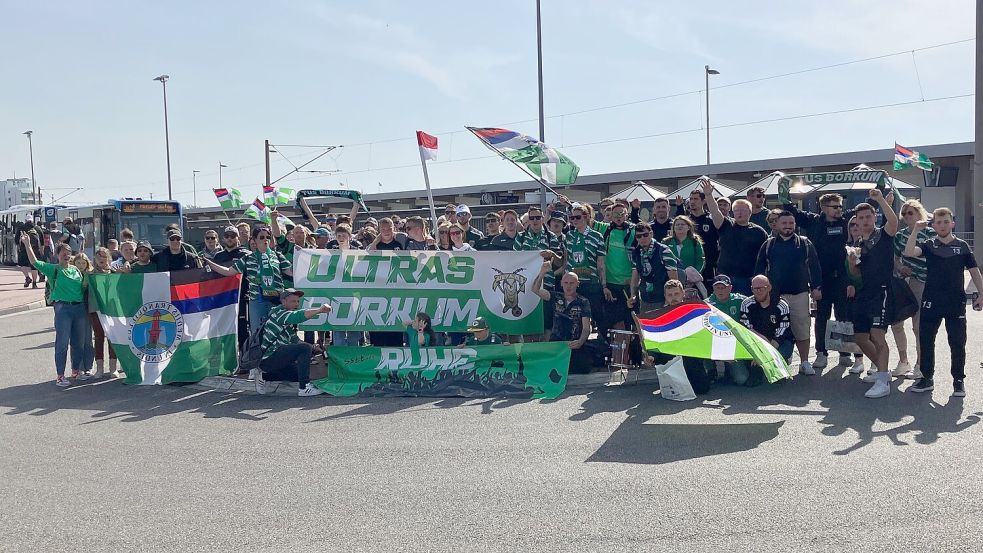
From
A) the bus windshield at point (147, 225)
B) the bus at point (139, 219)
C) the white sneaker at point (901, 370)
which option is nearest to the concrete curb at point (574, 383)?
the white sneaker at point (901, 370)

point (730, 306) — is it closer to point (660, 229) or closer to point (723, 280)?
point (723, 280)

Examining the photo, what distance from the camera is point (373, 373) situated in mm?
9094

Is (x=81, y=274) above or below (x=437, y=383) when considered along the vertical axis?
above

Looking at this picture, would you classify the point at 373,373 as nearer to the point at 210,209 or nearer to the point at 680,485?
the point at 680,485

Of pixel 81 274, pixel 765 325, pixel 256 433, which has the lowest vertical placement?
pixel 256 433

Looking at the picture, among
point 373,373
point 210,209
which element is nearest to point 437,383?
point 373,373

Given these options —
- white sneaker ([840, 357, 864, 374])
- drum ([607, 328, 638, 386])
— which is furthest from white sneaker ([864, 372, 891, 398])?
drum ([607, 328, 638, 386])

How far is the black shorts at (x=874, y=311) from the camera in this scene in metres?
8.24

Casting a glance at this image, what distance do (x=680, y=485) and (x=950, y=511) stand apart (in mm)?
1543

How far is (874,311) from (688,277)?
6.60ft

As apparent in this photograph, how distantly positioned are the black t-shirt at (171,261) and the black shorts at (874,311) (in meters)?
7.78

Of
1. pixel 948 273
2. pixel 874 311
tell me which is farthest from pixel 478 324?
pixel 948 273

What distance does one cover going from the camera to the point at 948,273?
790 centimetres

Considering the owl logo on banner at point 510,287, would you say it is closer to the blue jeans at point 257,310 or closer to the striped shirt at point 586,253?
the striped shirt at point 586,253
